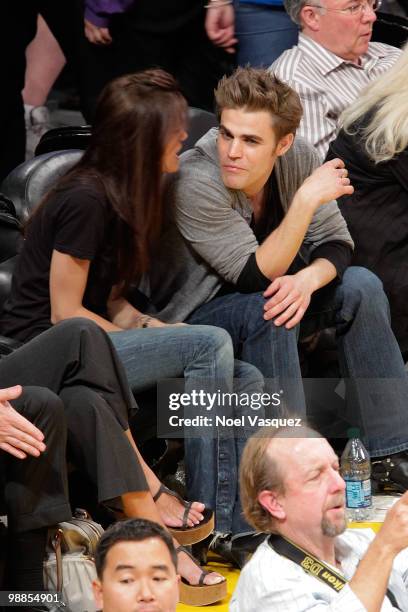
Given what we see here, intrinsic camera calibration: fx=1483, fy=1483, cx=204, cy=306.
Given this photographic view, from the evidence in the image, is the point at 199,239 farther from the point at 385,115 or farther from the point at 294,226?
the point at 385,115

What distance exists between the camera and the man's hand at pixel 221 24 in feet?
17.7

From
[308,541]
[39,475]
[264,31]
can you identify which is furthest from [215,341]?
[264,31]

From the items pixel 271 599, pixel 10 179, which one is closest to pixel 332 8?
pixel 10 179

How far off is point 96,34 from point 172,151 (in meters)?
1.37

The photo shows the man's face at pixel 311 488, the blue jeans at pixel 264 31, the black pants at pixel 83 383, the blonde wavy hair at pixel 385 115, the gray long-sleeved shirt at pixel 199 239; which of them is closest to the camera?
the man's face at pixel 311 488

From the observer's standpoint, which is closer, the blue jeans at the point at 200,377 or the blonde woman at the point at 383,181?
the blue jeans at the point at 200,377

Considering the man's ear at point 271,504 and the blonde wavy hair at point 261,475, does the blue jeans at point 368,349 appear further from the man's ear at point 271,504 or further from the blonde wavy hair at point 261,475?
the man's ear at point 271,504

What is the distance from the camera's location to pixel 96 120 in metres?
4.14

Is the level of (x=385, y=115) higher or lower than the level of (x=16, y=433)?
higher

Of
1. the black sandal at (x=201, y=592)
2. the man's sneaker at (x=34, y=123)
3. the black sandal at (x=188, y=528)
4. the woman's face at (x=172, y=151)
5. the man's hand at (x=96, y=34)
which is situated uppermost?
the woman's face at (x=172, y=151)

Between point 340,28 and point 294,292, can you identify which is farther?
point 340,28

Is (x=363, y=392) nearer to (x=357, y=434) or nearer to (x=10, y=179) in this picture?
(x=357, y=434)

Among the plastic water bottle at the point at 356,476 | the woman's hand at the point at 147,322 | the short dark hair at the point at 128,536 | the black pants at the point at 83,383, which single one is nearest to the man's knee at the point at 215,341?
the woman's hand at the point at 147,322

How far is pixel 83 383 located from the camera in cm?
376
